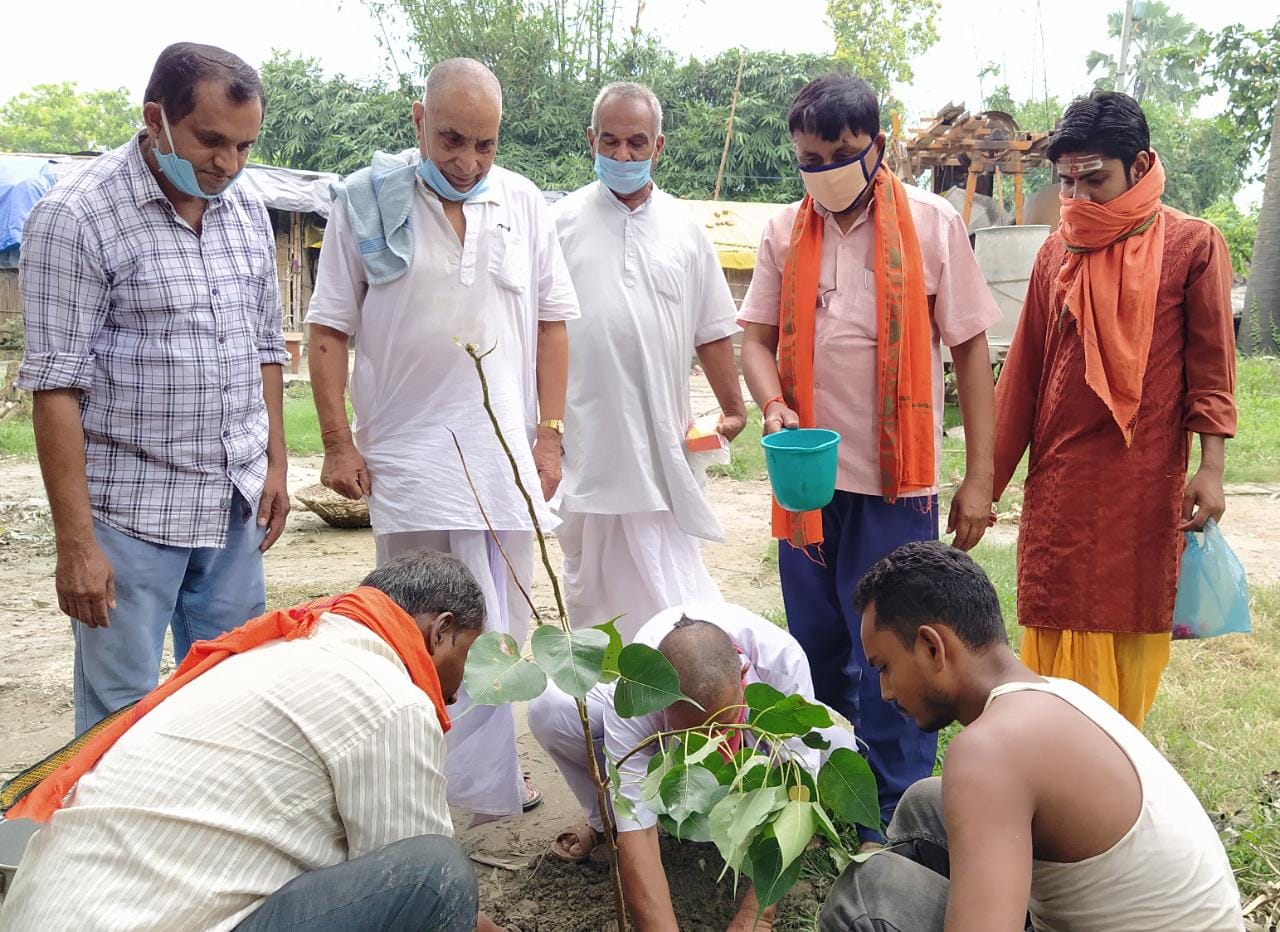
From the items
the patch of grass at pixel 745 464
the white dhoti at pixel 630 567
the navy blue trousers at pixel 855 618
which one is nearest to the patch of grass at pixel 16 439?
the patch of grass at pixel 745 464

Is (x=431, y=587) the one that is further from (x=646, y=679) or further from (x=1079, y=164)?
(x=1079, y=164)

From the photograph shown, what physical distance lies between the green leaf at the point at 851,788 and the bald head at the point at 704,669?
457 mm

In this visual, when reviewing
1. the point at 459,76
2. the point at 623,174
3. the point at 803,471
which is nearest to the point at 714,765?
the point at 803,471

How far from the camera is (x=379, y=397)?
3088 millimetres

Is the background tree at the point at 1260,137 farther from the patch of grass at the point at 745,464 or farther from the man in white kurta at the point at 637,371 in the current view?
the man in white kurta at the point at 637,371

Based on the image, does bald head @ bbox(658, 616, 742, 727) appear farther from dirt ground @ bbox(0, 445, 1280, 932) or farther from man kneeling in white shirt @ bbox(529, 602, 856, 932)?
dirt ground @ bbox(0, 445, 1280, 932)

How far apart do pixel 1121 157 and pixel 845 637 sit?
1435mm

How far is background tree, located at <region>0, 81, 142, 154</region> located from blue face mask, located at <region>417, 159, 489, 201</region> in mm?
47521

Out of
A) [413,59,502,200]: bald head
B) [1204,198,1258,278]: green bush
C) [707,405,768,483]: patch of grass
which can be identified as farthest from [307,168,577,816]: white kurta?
[1204,198,1258,278]: green bush

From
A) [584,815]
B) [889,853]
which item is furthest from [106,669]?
[889,853]

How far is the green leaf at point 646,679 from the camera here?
1899 mm

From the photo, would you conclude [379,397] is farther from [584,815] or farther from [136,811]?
[136,811]

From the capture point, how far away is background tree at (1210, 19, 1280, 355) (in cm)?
1283

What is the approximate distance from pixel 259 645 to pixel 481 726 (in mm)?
1277
